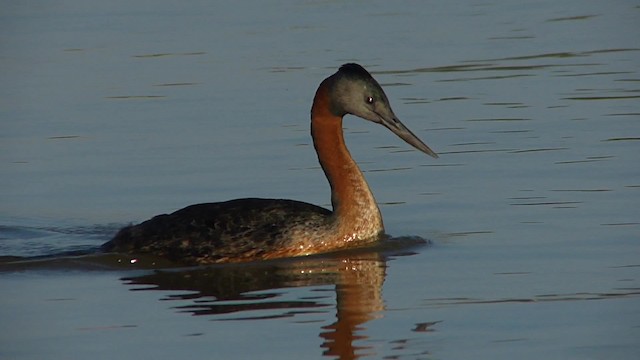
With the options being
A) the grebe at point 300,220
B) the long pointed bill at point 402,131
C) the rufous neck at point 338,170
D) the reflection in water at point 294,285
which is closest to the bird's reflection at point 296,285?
the reflection in water at point 294,285

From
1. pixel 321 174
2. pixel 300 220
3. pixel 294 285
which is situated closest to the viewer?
pixel 294 285

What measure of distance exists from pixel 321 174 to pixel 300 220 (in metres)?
2.56

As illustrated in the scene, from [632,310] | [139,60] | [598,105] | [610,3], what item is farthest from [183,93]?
[632,310]

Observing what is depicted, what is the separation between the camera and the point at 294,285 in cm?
1101

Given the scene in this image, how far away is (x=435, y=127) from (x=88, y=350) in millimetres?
7225

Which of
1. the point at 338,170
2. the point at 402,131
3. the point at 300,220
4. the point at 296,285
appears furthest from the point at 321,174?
the point at 296,285

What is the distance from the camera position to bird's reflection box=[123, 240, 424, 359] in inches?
384

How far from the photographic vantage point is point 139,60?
65.3ft

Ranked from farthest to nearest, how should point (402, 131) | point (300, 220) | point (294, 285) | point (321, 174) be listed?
1. point (321, 174)
2. point (402, 131)
3. point (300, 220)
4. point (294, 285)

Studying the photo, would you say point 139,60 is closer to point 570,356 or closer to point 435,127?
point 435,127

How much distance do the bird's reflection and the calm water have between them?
34mm

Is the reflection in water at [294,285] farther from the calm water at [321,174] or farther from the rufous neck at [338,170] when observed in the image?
the rufous neck at [338,170]

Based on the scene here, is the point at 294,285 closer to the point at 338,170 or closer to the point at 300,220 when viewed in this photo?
the point at 300,220

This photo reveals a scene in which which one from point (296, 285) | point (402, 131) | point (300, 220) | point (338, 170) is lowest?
point (296, 285)
